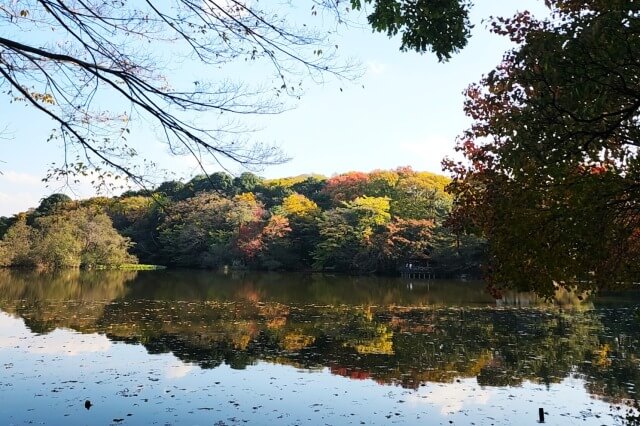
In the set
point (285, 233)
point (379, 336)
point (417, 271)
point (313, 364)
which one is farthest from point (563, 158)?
point (285, 233)

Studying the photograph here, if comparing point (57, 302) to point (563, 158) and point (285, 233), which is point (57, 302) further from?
point (285, 233)

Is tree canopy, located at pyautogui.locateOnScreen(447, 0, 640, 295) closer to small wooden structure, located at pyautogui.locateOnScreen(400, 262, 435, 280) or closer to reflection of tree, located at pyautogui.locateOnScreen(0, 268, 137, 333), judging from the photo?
reflection of tree, located at pyautogui.locateOnScreen(0, 268, 137, 333)

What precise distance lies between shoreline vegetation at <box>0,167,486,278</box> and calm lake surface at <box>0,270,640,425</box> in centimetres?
1533

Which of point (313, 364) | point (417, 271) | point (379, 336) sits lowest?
point (313, 364)

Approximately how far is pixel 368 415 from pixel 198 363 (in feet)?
11.2

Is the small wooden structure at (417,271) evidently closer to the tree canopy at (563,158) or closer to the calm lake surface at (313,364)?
the calm lake surface at (313,364)

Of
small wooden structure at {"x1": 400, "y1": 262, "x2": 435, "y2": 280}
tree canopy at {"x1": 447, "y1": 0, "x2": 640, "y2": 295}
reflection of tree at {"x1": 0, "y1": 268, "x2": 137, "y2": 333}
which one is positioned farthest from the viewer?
small wooden structure at {"x1": 400, "y1": 262, "x2": 435, "y2": 280}

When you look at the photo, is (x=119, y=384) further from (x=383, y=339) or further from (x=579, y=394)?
(x=579, y=394)

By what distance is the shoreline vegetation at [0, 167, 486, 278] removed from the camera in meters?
31.5

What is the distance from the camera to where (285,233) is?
36750mm

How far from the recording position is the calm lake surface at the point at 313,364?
573 centimetres

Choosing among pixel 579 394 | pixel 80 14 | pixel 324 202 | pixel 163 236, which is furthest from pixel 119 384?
pixel 163 236

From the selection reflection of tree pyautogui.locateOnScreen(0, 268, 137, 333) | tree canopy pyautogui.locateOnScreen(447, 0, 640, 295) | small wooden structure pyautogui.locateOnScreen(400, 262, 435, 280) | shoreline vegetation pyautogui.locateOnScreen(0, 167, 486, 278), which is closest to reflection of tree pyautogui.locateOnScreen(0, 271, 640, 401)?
reflection of tree pyautogui.locateOnScreen(0, 268, 137, 333)

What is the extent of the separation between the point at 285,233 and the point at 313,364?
94.6ft
